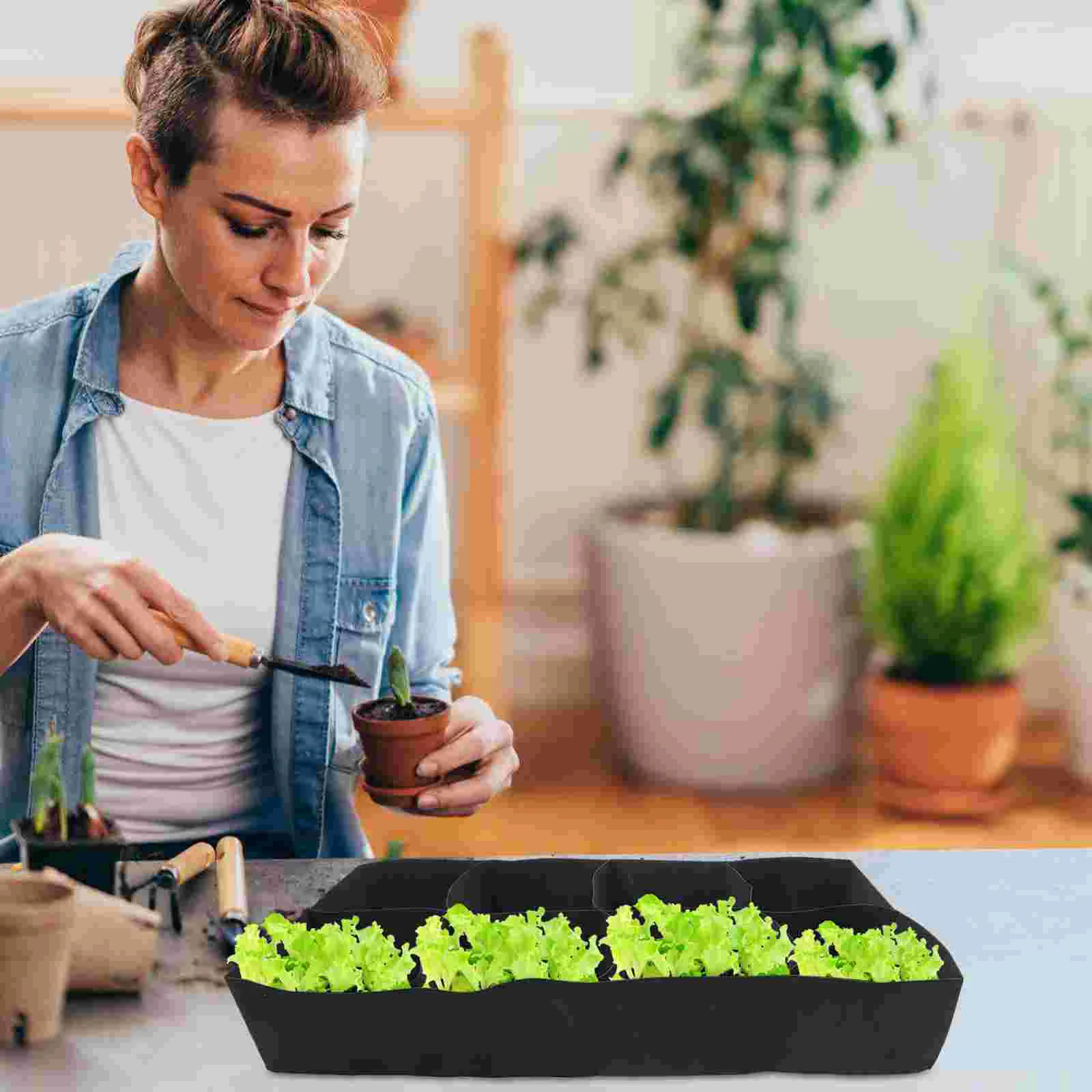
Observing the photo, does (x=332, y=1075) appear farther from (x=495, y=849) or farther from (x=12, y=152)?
(x=12, y=152)

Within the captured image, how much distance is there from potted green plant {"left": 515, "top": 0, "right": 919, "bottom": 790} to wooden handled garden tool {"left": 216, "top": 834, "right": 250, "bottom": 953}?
217 cm

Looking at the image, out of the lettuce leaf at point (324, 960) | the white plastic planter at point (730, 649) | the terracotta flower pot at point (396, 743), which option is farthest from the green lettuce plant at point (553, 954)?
the white plastic planter at point (730, 649)

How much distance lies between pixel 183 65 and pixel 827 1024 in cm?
100

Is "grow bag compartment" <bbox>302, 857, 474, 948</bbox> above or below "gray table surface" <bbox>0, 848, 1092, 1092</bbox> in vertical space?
above

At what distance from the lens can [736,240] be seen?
3.65 meters

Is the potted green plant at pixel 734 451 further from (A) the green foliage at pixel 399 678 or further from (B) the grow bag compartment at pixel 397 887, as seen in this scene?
(B) the grow bag compartment at pixel 397 887

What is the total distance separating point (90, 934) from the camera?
1.08m

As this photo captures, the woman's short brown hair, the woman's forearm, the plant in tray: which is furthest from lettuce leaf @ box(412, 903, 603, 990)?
the woman's short brown hair

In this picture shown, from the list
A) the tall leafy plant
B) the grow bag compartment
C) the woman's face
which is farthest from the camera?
the tall leafy plant

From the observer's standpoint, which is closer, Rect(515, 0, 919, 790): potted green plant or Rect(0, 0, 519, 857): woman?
Rect(0, 0, 519, 857): woman

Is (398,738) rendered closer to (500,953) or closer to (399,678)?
(399,678)

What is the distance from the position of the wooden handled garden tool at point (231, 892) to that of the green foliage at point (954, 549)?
230cm

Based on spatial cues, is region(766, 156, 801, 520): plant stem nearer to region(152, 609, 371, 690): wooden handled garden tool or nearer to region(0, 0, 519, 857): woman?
region(0, 0, 519, 857): woman

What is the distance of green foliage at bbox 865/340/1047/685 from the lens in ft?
11.1
